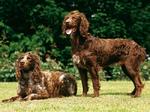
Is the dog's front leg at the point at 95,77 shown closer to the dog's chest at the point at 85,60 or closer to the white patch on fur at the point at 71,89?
the dog's chest at the point at 85,60

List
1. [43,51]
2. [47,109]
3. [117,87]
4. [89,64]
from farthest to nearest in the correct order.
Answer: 1. [43,51]
2. [117,87]
3. [89,64]
4. [47,109]

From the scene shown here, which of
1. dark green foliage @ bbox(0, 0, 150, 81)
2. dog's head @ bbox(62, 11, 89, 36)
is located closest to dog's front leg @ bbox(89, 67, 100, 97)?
dog's head @ bbox(62, 11, 89, 36)

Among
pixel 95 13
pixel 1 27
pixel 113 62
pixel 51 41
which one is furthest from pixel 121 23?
pixel 113 62

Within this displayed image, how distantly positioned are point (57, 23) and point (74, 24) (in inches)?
509

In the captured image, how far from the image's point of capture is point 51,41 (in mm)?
27688

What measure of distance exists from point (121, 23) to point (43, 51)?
3.61 meters

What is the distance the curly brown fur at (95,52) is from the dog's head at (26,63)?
0.97 metres

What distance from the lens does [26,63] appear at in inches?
584

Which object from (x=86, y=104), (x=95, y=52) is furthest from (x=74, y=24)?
(x=86, y=104)

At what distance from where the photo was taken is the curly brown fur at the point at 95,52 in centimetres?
1534

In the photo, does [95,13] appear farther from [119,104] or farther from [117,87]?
[119,104]

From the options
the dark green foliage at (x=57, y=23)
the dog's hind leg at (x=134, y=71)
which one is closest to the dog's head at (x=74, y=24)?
the dog's hind leg at (x=134, y=71)

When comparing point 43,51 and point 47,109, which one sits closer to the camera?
point 47,109

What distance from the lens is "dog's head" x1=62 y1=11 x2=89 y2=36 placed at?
15.3 m
